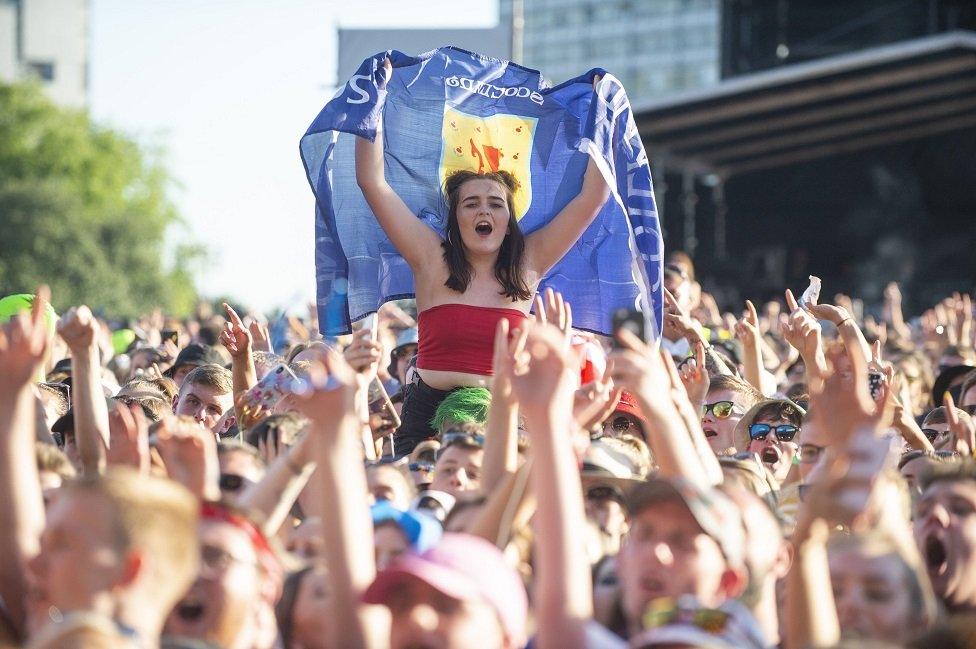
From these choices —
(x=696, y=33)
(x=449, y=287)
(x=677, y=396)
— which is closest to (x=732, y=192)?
(x=449, y=287)

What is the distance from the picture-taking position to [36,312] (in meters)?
3.75

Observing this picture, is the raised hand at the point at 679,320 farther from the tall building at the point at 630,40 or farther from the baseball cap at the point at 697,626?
the tall building at the point at 630,40

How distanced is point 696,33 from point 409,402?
9756 centimetres

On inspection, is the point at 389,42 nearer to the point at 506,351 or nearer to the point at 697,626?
the point at 506,351

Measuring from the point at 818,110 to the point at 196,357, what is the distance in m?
14.6

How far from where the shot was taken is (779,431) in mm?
5855

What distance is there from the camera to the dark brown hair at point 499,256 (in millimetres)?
5926

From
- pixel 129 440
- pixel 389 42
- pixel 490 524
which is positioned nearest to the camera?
pixel 490 524

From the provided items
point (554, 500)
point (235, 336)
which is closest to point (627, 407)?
point (235, 336)

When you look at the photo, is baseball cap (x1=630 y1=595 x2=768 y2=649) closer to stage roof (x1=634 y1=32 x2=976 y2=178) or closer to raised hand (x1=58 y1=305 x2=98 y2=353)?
raised hand (x1=58 y1=305 x2=98 y2=353)

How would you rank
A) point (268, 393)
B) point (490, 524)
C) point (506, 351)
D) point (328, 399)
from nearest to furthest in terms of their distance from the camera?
point (328, 399) → point (490, 524) → point (506, 351) → point (268, 393)

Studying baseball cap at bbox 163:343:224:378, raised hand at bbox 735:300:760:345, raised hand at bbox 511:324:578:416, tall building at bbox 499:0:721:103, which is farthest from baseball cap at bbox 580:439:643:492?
tall building at bbox 499:0:721:103

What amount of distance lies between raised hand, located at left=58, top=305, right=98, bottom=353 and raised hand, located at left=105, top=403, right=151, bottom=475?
33 centimetres

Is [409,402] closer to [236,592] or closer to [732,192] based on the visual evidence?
[236,592]
